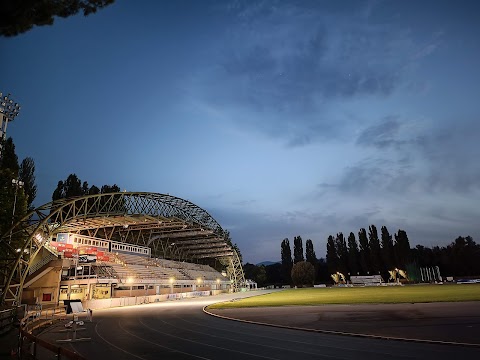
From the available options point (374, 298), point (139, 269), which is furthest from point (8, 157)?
point (374, 298)

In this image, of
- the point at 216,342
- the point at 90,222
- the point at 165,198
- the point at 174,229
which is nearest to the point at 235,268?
the point at 174,229

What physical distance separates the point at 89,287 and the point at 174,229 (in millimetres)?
33491

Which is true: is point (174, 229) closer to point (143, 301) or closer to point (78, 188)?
point (78, 188)

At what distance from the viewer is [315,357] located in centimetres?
999

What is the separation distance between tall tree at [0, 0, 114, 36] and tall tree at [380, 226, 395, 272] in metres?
110

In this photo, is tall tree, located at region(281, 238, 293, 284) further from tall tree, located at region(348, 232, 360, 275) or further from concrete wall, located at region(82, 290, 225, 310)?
concrete wall, located at region(82, 290, 225, 310)

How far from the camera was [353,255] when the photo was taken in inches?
4392

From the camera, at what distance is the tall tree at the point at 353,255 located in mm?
110812

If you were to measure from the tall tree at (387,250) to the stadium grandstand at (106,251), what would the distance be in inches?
1952

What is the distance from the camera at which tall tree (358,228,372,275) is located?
108m

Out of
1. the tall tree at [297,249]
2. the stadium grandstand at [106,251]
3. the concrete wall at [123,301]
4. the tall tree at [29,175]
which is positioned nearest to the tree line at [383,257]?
the tall tree at [297,249]

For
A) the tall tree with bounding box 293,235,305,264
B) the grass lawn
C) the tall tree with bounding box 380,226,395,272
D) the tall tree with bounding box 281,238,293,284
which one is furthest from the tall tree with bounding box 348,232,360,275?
the grass lawn

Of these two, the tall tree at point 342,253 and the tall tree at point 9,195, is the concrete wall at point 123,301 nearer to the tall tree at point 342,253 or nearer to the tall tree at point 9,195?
the tall tree at point 9,195

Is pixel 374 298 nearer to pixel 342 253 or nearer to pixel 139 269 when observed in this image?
pixel 139 269
